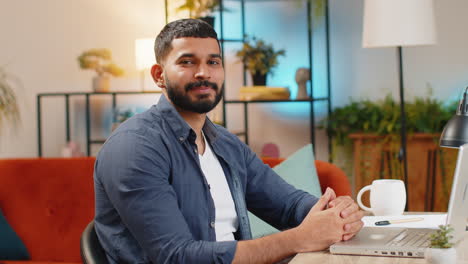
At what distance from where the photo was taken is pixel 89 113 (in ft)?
15.6

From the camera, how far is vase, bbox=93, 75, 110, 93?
4.47 meters

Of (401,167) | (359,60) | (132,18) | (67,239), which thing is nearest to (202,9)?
(132,18)

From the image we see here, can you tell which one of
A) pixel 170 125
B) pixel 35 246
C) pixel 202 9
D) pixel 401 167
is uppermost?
pixel 202 9

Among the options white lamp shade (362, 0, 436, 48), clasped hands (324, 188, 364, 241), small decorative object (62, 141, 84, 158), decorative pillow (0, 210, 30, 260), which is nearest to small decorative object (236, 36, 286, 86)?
white lamp shade (362, 0, 436, 48)

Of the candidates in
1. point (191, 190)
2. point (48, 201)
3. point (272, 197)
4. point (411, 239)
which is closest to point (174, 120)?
point (191, 190)

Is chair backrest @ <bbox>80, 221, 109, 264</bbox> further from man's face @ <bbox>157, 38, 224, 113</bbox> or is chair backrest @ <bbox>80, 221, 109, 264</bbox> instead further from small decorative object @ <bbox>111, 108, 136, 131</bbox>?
small decorative object @ <bbox>111, 108, 136, 131</bbox>

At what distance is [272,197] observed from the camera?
195cm

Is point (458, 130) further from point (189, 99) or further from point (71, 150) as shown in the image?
point (71, 150)

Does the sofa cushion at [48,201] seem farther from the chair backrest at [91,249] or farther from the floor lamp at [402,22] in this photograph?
the floor lamp at [402,22]

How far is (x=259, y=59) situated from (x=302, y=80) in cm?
33

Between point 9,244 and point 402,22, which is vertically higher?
point 402,22

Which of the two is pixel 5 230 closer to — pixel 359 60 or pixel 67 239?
pixel 67 239

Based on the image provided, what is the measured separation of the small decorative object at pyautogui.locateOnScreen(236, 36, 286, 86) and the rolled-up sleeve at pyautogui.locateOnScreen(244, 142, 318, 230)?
221 cm

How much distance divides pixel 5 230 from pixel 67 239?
0.26 metres
